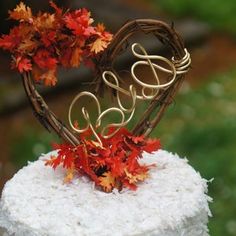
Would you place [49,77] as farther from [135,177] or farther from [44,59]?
[135,177]

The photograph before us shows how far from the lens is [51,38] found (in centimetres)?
262

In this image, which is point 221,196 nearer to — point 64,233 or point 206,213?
point 206,213

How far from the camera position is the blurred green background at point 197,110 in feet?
16.5

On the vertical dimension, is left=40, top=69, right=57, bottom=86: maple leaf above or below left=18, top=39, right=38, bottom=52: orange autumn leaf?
below

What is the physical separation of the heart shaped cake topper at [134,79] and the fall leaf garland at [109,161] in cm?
6

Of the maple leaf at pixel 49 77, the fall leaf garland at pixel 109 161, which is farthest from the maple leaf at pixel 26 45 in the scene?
the fall leaf garland at pixel 109 161

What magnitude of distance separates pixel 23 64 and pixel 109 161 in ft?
1.59

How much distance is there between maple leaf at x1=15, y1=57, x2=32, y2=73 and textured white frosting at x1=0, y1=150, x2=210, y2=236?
46cm

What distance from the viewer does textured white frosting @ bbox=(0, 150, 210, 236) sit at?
2.45 meters

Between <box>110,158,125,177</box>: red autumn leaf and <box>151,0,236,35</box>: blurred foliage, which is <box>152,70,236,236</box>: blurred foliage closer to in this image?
<box>151,0,236,35</box>: blurred foliage

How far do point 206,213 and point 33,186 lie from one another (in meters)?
0.66

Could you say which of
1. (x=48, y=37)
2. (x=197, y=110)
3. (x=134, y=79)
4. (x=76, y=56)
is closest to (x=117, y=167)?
(x=134, y=79)

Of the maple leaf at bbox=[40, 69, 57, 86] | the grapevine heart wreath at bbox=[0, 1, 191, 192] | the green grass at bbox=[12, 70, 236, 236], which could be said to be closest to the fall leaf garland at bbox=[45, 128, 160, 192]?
the grapevine heart wreath at bbox=[0, 1, 191, 192]

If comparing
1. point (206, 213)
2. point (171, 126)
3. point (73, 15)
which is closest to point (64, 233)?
point (206, 213)
